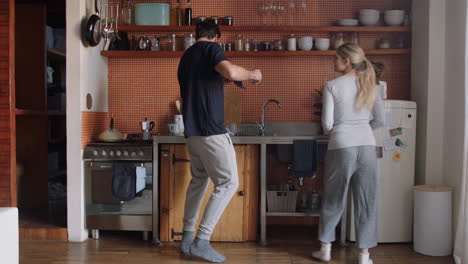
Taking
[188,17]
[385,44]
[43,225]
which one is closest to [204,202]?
[43,225]

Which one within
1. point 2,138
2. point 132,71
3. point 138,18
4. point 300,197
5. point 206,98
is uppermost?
point 138,18

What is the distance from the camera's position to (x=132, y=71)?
179 inches

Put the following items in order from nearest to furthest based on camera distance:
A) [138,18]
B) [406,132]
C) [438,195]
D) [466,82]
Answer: [466,82], [438,195], [406,132], [138,18]

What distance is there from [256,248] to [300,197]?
0.82m

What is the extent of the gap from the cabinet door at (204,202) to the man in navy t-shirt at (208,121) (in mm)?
403

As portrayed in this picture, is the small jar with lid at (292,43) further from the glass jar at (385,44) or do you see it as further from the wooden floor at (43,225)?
the wooden floor at (43,225)

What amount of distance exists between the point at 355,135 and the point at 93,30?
2.24m

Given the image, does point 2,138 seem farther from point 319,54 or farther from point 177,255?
point 319,54

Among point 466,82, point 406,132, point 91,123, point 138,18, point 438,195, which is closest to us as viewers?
point 466,82

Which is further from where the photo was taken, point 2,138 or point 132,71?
point 132,71

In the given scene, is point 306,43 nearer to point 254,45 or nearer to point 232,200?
point 254,45

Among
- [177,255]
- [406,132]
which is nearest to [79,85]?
[177,255]

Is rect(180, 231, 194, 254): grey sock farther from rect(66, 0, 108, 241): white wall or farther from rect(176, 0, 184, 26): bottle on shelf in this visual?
rect(176, 0, 184, 26): bottle on shelf

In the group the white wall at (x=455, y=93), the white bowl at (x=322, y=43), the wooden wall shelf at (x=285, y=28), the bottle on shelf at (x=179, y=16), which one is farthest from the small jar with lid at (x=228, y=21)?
the white wall at (x=455, y=93)
